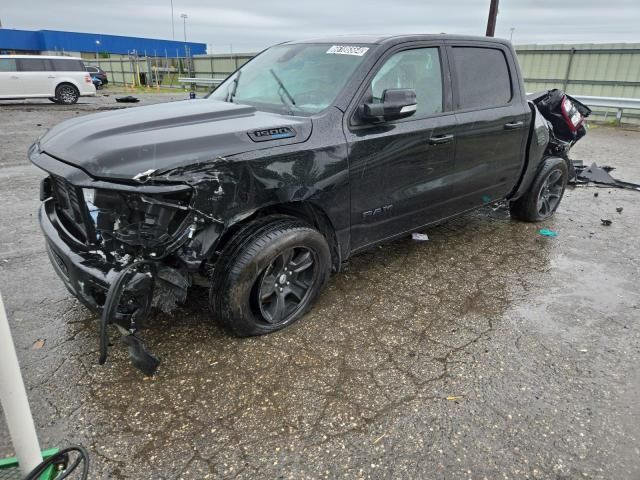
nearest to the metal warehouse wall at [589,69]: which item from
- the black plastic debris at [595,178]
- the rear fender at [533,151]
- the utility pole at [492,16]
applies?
the utility pole at [492,16]

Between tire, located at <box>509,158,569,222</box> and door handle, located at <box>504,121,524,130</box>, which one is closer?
door handle, located at <box>504,121,524,130</box>

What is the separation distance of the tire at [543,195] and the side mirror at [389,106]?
2.61 metres

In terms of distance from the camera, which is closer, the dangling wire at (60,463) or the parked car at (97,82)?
the dangling wire at (60,463)

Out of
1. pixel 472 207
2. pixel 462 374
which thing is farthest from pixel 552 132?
pixel 462 374

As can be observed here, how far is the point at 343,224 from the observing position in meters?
3.27

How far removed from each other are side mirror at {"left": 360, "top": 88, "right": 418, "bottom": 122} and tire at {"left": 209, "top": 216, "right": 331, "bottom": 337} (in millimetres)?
854

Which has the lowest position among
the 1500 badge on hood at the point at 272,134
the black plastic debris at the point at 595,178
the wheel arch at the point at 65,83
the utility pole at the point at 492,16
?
the black plastic debris at the point at 595,178

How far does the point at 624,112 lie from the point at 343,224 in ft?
50.0

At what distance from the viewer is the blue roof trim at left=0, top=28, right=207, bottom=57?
4472cm

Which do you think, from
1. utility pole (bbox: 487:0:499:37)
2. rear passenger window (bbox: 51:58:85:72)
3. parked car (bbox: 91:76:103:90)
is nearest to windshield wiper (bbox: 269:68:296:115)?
utility pole (bbox: 487:0:499:37)

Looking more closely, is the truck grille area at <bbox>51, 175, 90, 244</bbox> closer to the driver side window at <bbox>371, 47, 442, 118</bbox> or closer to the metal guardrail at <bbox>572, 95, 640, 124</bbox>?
the driver side window at <bbox>371, 47, 442, 118</bbox>

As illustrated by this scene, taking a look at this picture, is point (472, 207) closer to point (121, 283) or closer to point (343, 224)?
point (343, 224)

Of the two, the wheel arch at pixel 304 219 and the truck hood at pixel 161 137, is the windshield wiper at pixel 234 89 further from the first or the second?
the wheel arch at pixel 304 219

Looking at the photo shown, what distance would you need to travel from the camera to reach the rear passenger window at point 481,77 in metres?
3.94
